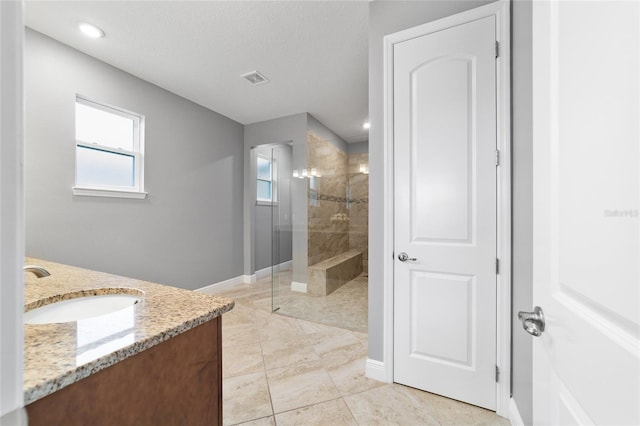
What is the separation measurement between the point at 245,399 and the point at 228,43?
110 inches

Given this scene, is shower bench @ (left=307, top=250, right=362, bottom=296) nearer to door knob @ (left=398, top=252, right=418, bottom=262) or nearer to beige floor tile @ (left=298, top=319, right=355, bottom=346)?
beige floor tile @ (left=298, top=319, right=355, bottom=346)

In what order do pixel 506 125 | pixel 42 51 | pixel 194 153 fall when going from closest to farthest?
pixel 506 125, pixel 42 51, pixel 194 153

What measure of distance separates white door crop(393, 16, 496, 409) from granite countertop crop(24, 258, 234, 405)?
1.28 metres

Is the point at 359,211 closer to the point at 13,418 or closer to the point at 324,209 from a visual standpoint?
the point at 324,209

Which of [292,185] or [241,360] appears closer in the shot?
[241,360]

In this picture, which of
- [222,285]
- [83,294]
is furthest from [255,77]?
[222,285]

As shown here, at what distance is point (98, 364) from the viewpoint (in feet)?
1.74

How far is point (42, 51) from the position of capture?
2.21 metres

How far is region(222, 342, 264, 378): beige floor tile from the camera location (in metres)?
1.95

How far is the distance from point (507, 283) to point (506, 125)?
878 millimetres

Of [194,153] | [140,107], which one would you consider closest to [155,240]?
[194,153]

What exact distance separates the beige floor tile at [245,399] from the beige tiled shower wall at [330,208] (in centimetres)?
207
